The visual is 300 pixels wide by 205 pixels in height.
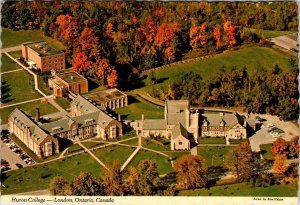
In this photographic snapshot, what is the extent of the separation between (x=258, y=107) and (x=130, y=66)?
1987 centimetres

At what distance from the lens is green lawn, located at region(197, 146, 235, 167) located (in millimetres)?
78625

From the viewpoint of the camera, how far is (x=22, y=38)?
337 feet

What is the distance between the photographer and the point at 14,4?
96812mm

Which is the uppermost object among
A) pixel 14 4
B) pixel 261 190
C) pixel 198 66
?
pixel 14 4

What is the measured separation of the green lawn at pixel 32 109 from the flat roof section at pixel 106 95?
5204 millimetres

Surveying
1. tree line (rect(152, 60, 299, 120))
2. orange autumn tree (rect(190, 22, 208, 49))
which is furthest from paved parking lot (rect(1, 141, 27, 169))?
orange autumn tree (rect(190, 22, 208, 49))

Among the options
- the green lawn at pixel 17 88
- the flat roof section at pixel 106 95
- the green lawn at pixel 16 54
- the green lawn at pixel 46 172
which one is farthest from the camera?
the green lawn at pixel 16 54

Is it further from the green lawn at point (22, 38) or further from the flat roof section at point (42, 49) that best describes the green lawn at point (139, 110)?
the green lawn at point (22, 38)

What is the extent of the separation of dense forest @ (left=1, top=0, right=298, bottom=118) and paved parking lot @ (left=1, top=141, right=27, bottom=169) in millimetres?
18516

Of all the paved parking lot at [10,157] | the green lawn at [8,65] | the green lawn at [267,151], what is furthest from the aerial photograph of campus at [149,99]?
the green lawn at [8,65]

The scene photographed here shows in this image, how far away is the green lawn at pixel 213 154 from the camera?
78.6 meters

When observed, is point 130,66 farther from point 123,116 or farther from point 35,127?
point 35,127

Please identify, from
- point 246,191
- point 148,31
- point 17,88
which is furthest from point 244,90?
point 17,88

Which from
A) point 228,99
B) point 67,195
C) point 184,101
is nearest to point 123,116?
point 184,101
